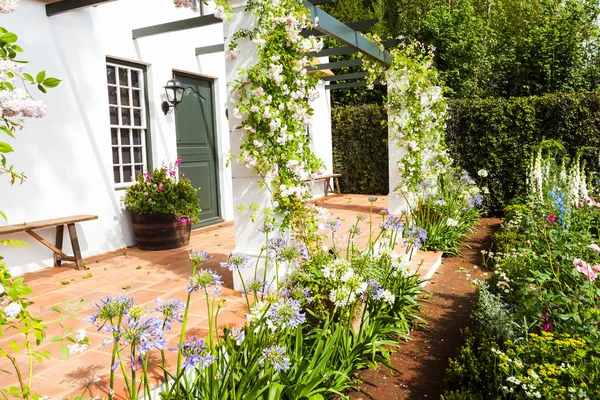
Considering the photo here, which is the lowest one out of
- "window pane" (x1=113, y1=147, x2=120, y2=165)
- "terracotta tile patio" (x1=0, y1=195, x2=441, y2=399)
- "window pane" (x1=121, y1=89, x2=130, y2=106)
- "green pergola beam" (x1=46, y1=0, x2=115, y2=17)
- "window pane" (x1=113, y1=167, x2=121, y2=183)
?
"terracotta tile patio" (x1=0, y1=195, x2=441, y2=399)

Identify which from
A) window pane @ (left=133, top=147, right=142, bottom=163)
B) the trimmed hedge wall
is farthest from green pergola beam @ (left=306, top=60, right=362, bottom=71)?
window pane @ (left=133, top=147, right=142, bottom=163)

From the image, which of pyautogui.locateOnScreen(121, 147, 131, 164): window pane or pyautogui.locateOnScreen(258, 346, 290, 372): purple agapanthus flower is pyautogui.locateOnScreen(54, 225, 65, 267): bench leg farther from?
pyautogui.locateOnScreen(258, 346, 290, 372): purple agapanthus flower

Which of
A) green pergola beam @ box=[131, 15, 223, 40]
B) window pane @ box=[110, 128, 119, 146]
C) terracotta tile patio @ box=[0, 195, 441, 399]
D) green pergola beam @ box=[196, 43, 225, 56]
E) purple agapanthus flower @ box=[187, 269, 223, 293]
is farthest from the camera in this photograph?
green pergola beam @ box=[196, 43, 225, 56]

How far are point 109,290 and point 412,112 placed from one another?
5005mm

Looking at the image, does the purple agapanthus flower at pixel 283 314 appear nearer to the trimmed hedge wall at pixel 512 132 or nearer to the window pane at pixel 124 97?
the window pane at pixel 124 97

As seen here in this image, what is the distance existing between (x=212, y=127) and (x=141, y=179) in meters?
1.98

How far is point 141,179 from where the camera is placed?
591 centimetres

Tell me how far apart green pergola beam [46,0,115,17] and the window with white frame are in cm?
95

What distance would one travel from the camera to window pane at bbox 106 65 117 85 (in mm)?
5875

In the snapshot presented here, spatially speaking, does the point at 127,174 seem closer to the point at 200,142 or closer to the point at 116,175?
the point at 116,175

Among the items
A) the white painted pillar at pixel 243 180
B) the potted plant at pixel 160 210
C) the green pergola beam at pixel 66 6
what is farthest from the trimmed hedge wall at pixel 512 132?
the green pergola beam at pixel 66 6

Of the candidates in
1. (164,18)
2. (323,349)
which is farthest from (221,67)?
(323,349)

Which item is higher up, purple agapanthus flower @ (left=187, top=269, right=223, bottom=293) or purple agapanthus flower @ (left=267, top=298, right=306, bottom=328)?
purple agapanthus flower @ (left=187, top=269, right=223, bottom=293)

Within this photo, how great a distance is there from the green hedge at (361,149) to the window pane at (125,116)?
5.97 m
